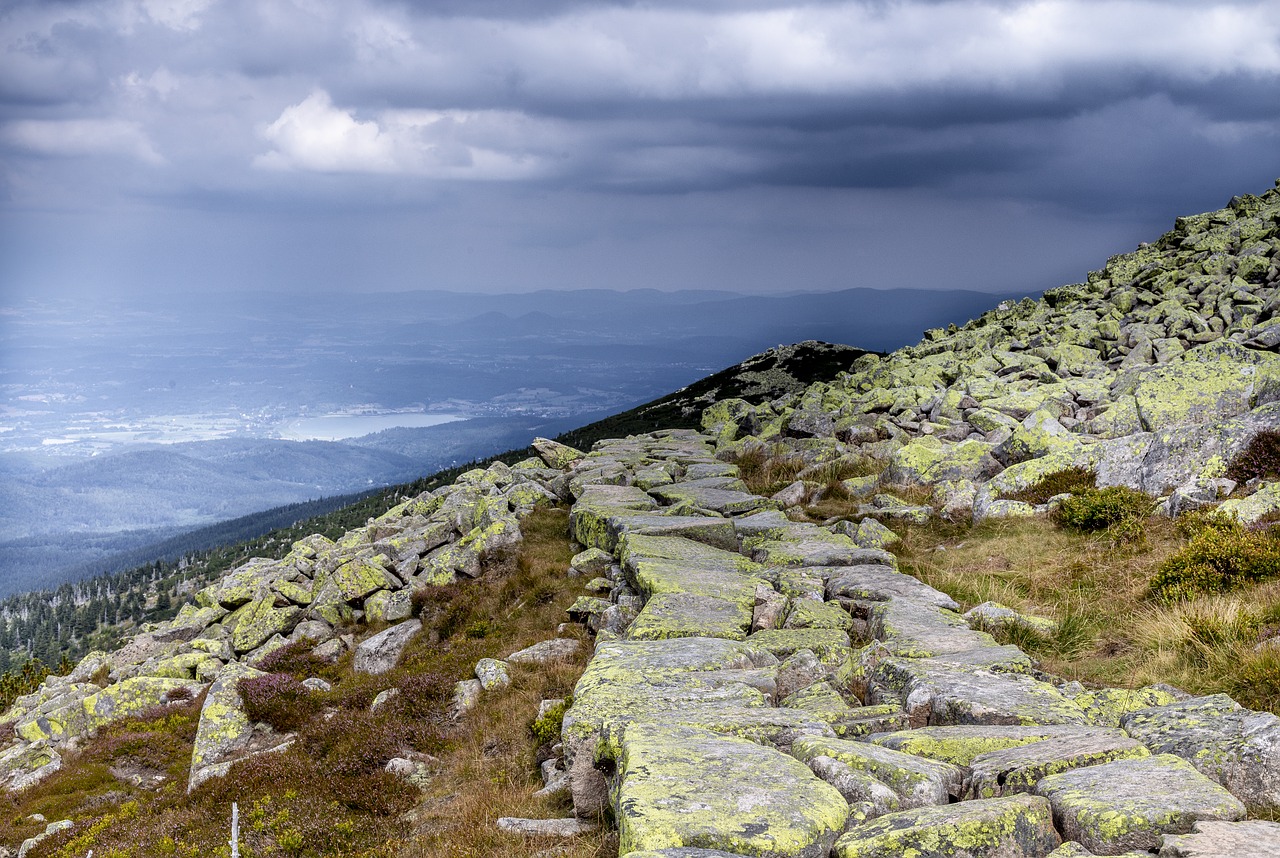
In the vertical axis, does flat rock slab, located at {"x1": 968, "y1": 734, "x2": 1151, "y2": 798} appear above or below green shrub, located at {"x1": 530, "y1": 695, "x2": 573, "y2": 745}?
above

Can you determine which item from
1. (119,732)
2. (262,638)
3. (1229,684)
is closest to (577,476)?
(262,638)

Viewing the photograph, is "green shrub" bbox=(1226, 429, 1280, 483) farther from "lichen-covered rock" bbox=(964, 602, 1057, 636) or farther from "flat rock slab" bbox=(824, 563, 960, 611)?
"flat rock slab" bbox=(824, 563, 960, 611)

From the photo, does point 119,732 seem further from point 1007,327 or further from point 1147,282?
point 1147,282

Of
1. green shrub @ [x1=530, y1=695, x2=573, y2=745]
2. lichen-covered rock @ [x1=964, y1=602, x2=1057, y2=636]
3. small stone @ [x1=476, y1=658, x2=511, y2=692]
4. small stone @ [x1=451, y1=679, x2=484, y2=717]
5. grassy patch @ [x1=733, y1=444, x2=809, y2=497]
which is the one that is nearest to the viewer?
green shrub @ [x1=530, y1=695, x2=573, y2=745]

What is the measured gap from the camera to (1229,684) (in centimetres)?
886

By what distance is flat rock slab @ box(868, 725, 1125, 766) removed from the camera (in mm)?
7410

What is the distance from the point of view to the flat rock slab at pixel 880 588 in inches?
520

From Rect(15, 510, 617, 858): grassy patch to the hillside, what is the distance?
8 cm

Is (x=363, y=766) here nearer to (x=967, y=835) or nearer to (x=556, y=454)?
(x=967, y=835)

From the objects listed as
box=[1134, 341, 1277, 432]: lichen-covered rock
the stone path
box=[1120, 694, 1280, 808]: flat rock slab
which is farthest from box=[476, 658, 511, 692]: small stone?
box=[1134, 341, 1277, 432]: lichen-covered rock

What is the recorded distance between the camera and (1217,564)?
471 inches

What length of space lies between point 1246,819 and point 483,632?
15644 mm

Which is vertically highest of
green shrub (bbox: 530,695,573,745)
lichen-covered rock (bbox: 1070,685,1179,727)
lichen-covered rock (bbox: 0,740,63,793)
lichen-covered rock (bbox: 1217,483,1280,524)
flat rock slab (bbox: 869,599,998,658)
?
lichen-covered rock (bbox: 1217,483,1280,524)

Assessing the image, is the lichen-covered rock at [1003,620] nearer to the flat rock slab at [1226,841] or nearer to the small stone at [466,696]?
the flat rock slab at [1226,841]
